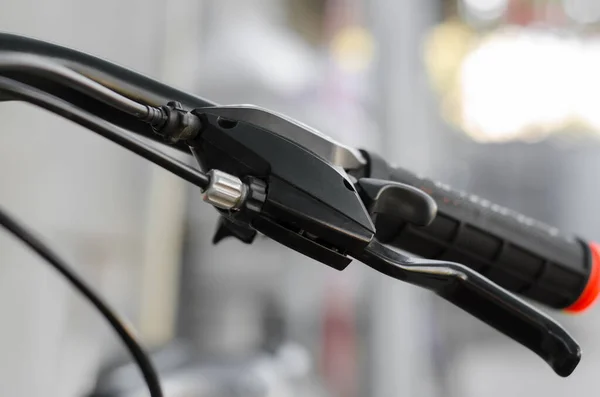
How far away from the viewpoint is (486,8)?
66.1 inches

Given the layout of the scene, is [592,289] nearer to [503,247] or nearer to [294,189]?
Result: [503,247]

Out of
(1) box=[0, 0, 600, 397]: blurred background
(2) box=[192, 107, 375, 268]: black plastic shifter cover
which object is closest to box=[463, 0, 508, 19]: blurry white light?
(1) box=[0, 0, 600, 397]: blurred background

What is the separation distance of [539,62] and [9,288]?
1560 mm

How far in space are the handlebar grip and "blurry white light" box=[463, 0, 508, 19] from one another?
1.46 metres

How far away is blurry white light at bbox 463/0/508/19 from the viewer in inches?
65.7

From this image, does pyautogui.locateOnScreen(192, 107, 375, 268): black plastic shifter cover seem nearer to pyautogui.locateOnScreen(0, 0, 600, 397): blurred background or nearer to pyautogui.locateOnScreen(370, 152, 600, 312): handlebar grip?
pyautogui.locateOnScreen(370, 152, 600, 312): handlebar grip

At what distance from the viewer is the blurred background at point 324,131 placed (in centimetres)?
68

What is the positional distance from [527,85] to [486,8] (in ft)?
0.82

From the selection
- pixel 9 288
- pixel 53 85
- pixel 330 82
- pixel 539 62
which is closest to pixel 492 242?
pixel 53 85

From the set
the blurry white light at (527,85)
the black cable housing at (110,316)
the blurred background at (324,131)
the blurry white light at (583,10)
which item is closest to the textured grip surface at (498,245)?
the black cable housing at (110,316)

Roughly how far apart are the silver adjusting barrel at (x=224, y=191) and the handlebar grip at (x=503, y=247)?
0.31ft

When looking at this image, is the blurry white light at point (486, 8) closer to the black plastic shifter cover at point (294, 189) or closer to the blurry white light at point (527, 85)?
the blurry white light at point (527, 85)

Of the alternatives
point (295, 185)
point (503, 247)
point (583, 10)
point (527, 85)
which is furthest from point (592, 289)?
point (583, 10)

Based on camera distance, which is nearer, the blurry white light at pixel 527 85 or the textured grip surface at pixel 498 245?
the textured grip surface at pixel 498 245
